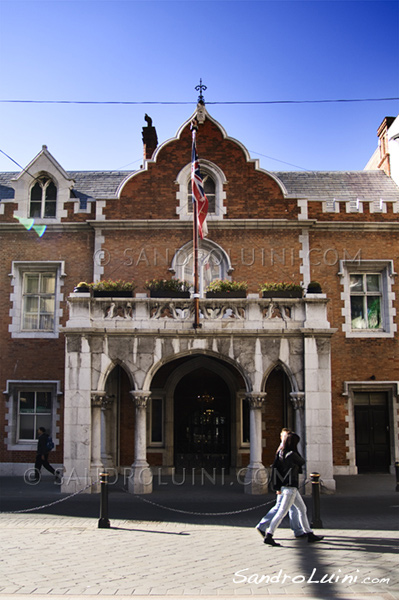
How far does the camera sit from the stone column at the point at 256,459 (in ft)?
47.2

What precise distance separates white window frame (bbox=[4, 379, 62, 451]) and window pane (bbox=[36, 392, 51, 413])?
17cm

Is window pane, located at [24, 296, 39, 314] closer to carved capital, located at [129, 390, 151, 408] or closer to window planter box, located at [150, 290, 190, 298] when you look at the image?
window planter box, located at [150, 290, 190, 298]

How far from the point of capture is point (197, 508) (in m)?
12.5

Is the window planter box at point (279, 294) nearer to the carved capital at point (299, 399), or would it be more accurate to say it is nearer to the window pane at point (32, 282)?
the carved capital at point (299, 399)

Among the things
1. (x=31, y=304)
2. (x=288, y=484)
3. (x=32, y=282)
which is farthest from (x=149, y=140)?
(x=288, y=484)

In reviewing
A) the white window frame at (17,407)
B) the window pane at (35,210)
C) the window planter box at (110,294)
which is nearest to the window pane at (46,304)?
the white window frame at (17,407)

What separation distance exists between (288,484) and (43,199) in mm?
14147

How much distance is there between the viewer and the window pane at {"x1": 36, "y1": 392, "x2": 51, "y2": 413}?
1930 centimetres

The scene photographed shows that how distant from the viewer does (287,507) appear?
9039 millimetres

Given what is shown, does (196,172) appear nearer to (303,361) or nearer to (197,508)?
(303,361)

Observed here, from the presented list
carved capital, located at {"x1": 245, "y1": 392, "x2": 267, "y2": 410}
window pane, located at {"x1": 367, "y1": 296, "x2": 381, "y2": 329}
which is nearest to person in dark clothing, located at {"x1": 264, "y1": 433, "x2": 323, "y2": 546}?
carved capital, located at {"x1": 245, "y1": 392, "x2": 267, "y2": 410}

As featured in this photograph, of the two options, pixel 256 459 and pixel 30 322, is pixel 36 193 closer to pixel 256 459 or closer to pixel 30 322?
pixel 30 322

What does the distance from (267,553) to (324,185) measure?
1618 centimetres

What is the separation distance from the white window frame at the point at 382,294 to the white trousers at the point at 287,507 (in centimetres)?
1045
